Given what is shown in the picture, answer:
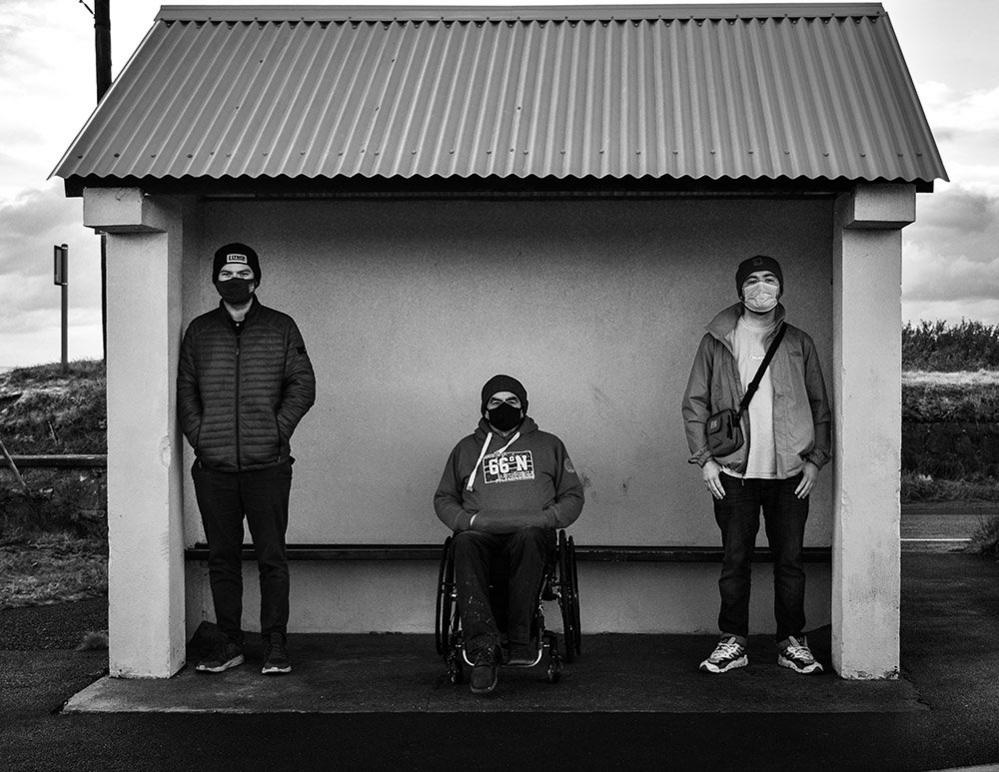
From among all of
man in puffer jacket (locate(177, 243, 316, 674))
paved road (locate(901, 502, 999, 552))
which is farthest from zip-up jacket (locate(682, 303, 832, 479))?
paved road (locate(901, 502, 999, 552))

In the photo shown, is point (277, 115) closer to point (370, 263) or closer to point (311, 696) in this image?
point (370, 263)

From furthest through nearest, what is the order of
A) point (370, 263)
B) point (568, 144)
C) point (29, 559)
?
point (29, 559)
point (370, 263)
point (568, 144)

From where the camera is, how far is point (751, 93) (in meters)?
6.92

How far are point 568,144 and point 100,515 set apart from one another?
757cm

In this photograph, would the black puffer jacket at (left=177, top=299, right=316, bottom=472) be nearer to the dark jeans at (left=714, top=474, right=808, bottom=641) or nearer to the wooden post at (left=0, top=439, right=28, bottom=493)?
the dark jeans at (left=714, top=474, right=808, bottom=641)

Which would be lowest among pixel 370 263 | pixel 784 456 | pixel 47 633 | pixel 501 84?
pixel 47 633

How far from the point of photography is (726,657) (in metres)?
6.35

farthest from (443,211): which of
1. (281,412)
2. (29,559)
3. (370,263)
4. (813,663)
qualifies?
→ (29,559)

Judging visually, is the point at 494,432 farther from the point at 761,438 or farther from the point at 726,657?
the point at 726,657

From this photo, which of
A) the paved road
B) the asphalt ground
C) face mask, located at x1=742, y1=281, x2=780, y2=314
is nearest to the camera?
the asphalt ground

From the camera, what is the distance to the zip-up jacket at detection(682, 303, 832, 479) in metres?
6.17

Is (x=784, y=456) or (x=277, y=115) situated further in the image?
(x=277, y=115)

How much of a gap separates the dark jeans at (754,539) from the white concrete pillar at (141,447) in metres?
2.71

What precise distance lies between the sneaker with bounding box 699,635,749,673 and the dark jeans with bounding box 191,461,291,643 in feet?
6.87
